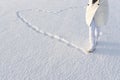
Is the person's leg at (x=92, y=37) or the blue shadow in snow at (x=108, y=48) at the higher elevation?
the person's leg at (x=92, y=37)

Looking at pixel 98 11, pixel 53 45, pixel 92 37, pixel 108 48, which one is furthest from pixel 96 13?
pixel 53 45

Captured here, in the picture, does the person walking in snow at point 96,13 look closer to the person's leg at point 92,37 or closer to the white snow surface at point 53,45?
the person's leg at point 92,37

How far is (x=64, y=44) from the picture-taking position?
404 centimetres

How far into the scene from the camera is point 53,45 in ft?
13.1

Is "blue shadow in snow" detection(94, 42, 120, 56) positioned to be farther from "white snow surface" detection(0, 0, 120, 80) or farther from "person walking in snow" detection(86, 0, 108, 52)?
"person walking in snow" detection(86, 0, 108, 52)

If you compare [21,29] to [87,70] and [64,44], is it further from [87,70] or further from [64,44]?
[87,70]

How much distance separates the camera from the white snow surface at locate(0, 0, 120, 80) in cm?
336

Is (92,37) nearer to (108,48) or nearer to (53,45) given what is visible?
(108,48)

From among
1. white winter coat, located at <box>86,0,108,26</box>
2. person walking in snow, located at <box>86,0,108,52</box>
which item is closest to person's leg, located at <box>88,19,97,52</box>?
person walking in snow, located at <box>86,0,108,52</box>

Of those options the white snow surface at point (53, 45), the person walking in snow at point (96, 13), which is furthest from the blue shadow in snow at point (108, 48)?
the person walking in snow at point (96, 13)

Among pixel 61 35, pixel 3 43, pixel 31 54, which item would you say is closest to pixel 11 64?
pixel 31 54

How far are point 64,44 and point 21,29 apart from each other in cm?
82

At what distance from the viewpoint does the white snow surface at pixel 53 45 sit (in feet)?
11.0

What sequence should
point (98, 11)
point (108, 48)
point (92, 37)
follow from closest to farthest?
1. point (98, 11)
2. point (92, 37)
3. point (108, 48)
